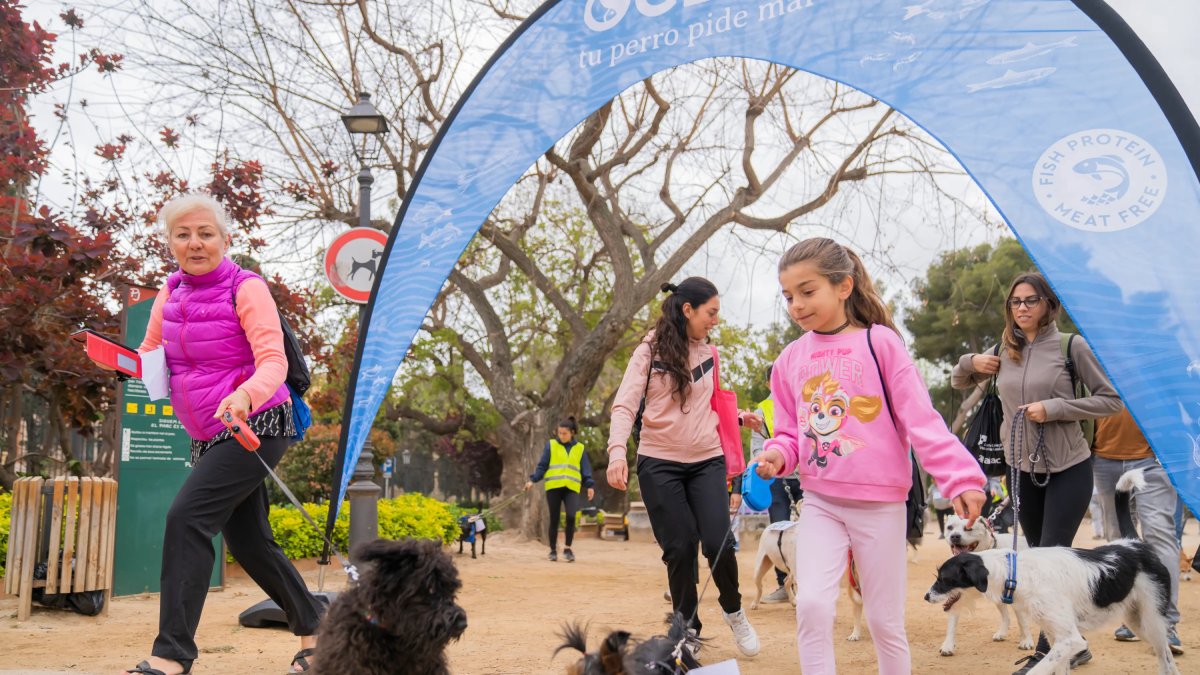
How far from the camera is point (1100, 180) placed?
381 centimetres

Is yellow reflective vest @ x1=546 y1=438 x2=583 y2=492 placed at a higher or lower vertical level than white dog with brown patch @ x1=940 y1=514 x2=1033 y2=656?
higher

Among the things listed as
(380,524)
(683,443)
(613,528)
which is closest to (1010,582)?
(683,443)

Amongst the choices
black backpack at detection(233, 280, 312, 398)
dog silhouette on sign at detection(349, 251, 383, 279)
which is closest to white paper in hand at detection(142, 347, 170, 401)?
black backpack at detection(233, 280, 312, 398)

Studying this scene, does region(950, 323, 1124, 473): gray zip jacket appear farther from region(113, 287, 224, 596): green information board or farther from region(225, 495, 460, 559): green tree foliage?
region(113, 287, 224, 596): green information board

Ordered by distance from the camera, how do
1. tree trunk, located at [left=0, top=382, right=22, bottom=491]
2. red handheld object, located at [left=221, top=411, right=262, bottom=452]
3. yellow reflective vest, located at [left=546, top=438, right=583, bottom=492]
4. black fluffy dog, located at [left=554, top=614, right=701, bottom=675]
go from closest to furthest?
black fluffy dog, located at [left=554, top=614, right=701, bottom=675]
red handheld object, located at [left=221, top=411, right=262, bottom=452]
tree trunk, located at [left=0, top=382, right=22, bottom=491]
yellow reflective vest, located at [left=546, top=438, right=583, bottom=492]

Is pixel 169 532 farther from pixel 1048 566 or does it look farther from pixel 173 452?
pixel 173 452

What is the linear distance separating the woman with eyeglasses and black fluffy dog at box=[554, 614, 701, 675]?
2515 millimetres

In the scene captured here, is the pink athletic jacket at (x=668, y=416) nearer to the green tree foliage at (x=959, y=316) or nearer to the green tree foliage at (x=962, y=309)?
the green tree foliage at (x=962, y=309)

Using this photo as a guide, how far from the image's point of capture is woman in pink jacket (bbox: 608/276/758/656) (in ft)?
15.6

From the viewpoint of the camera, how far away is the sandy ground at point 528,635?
16.1ft

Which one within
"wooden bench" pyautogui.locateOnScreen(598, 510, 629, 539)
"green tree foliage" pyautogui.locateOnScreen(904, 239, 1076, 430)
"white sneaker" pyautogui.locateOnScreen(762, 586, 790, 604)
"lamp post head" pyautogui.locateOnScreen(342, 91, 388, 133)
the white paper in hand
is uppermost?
"green tree foliage" pyautogui.locateOnScreen(904, 239, 1076, 430)

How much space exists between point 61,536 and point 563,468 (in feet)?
24.5

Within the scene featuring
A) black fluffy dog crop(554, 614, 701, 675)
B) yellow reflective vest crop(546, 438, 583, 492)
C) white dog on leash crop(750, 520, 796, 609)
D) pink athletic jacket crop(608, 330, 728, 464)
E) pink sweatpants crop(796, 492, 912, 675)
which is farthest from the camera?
yellow reflective vest crop(546, 438, 583, 492)

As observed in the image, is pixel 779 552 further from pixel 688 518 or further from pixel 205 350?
pixel 205 350
